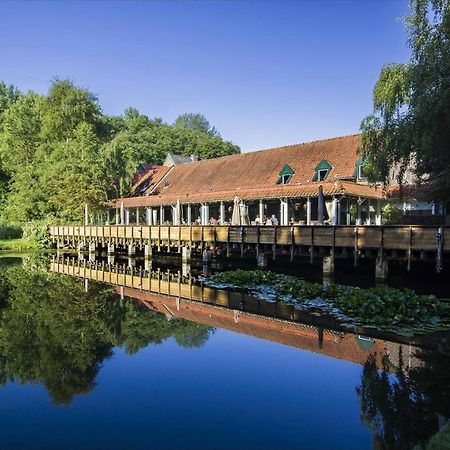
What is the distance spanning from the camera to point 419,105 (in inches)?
554

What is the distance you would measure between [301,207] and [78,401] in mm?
22883

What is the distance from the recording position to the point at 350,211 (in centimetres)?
2686

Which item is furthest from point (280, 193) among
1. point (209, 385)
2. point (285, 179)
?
point (209, 385)

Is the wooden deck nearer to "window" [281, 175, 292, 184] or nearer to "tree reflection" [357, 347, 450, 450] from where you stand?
"window" [281, 175, 292, 184]

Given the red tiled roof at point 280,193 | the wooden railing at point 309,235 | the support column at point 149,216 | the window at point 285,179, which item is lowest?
the wooden railing at point 309,235

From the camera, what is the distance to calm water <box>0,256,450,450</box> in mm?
6219

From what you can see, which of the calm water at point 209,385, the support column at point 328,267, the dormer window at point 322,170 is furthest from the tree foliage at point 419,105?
the dormer window at point 322,170

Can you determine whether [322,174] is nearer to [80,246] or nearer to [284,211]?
[284,211]

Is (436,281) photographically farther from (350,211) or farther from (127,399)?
(127,399)

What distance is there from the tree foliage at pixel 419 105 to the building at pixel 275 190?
564 cm

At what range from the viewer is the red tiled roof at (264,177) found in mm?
26438

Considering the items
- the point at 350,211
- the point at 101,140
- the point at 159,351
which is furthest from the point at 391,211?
the point at 101,140

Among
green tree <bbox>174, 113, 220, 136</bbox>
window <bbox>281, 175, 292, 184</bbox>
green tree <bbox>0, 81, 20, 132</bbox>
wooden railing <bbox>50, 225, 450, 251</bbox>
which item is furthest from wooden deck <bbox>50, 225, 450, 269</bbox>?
green tree <bbox>174, 113, 220, 136</bbox>

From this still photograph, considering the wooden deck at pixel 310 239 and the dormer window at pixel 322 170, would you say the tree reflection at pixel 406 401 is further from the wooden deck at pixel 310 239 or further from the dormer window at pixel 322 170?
the dormer window at pixel 322 170
